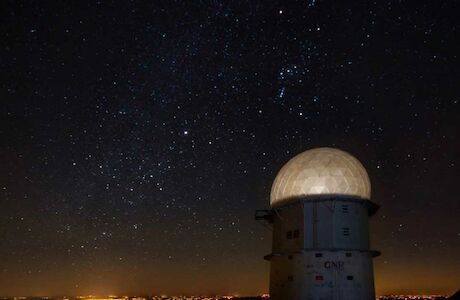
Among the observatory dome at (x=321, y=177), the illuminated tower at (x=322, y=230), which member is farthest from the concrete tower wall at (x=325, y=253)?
the observatory dome at (x=321, y=177)

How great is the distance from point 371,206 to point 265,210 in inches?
283

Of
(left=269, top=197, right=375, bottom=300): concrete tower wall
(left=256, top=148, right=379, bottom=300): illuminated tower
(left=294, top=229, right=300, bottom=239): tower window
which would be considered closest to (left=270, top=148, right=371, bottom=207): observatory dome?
(left=256, top=148, right=379, bottom=300): illuminated tower

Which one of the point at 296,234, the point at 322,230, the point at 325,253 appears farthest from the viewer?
the point at 296,234

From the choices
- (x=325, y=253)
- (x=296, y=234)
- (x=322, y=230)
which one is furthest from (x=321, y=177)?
(x=325, y=253)

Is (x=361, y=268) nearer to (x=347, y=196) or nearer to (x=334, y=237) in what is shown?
(x=334, y=237)

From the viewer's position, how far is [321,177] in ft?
88.7

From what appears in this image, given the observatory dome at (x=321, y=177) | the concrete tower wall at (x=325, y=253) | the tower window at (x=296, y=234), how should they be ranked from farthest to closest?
the observatory dome at (x=321, y=177), the tower window at (x=296, y=234), the concrete tower wall at (x=325, y=253)

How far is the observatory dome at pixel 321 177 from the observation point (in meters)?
26.8

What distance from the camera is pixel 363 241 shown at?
2645 centimetres

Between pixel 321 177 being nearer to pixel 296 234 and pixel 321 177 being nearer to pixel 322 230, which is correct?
pixel 322 230

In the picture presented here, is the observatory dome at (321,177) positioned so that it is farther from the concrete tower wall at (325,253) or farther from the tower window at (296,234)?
the tower window at (296,234)

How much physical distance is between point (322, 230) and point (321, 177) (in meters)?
3.36

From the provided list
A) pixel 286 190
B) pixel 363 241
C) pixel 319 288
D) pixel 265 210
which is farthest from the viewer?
pixel 265 210

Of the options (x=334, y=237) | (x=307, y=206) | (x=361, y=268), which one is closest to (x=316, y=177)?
(x=307, y=206)
